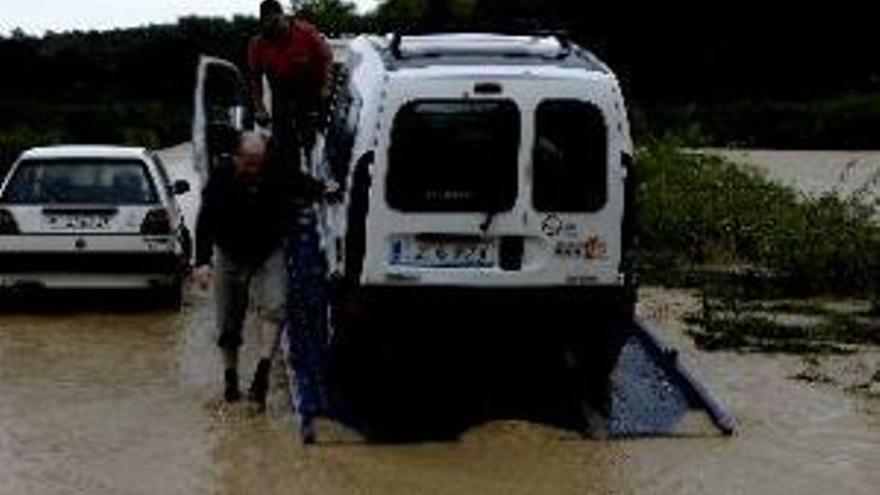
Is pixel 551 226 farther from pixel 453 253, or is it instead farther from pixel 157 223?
pixel 157 223

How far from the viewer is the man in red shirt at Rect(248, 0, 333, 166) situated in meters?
15.4

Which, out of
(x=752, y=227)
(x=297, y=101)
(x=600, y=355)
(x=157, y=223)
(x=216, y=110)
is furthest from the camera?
(x=752, y=227)

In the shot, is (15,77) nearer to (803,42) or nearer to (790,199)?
(803,42)

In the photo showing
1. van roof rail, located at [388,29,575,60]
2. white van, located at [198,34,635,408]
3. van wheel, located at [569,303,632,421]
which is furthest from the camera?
van roof rail, located at [388,29,575,60]

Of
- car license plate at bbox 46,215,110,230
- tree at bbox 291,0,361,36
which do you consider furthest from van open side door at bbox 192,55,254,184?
tree at bbox 291,0,361,36

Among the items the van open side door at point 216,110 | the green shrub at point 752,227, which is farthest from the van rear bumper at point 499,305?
the green shrub at point 752,227

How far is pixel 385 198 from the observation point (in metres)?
11.9

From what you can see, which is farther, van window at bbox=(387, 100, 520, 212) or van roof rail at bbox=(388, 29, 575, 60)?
van roof rail at bbox=(388, 29, 575, 60)

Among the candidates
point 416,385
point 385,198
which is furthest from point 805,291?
point 385,198

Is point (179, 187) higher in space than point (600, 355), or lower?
higher

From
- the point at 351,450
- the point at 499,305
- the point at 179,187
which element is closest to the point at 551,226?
the point at 499,305

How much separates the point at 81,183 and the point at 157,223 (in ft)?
2.99

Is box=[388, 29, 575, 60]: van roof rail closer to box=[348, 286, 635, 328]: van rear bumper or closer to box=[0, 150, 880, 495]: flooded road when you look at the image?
box=[348, 286, 635, 328]: van rear bumper

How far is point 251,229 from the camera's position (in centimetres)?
1293
